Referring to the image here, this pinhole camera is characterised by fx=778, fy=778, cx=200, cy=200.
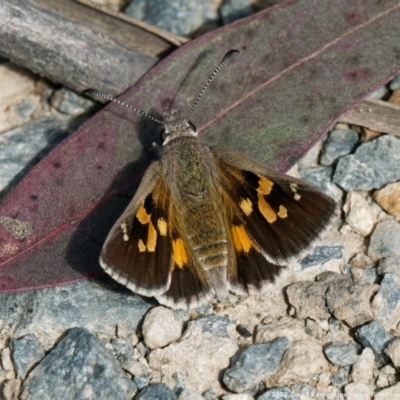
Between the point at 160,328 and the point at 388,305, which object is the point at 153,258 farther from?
the point at 388,305

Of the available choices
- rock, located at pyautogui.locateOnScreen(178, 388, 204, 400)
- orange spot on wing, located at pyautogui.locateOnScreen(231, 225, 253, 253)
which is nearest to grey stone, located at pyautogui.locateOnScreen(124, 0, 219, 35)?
orange spot on wing, located at pyautogui.locateOnScreen(231, 225, 253, 253)

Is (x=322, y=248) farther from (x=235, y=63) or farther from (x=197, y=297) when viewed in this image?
(x=235, y=63)

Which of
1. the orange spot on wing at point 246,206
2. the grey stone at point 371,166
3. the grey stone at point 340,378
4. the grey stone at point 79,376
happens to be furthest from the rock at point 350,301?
the grey stone at point 79,376

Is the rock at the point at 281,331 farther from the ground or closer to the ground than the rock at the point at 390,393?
farther from the ground

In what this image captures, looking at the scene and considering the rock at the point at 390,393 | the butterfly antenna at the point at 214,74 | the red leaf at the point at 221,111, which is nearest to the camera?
the rock at the point at 390,393

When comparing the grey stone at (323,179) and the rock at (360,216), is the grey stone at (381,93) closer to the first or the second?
the grey stone at (323,179)

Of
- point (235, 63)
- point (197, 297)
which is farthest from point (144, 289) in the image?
point (235, 63)
